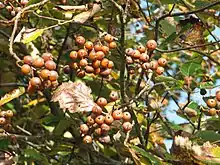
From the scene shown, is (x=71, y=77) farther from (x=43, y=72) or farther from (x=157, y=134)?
(x=43, y=72)

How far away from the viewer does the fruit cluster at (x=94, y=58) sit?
1.68m

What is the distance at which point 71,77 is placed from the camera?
2217mm

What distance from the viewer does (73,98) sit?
168cm

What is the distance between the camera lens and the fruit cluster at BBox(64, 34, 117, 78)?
1681mm

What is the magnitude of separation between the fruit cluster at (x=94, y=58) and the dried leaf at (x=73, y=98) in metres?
0.05

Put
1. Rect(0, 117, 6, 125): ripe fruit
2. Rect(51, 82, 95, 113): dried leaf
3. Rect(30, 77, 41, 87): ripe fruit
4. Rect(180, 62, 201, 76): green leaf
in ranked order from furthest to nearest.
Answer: Rect(180, 62, 201, 76): green leaf, Rect(0, 117, 6, 125): ripe fruit, Rect(51, 82, 95, 113): dried leaf, Rect(30, 77, 41, 87): ripe fruit

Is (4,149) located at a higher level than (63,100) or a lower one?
lower

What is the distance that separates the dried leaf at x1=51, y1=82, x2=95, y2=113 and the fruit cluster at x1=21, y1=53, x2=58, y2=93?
2.0 inches

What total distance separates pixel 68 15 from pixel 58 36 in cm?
69

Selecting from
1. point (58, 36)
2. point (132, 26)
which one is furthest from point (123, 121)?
point (132, 26)

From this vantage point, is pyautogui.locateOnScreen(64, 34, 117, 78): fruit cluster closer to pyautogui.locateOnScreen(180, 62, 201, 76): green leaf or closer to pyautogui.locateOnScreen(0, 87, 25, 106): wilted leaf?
pyautogui.locateOnScreen(0, 87, 25, 106): wilted leaf

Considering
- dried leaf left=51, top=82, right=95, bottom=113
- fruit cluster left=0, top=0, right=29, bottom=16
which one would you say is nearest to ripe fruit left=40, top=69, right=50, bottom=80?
dried leaf left=51, top=82, right=95, bottom=113

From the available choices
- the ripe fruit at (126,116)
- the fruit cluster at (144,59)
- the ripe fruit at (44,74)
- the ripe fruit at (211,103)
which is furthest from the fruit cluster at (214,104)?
the ripe fruit at (44,74)

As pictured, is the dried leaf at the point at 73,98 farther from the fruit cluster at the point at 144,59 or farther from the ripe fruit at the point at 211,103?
the ripe fruit at the point at 211,103
